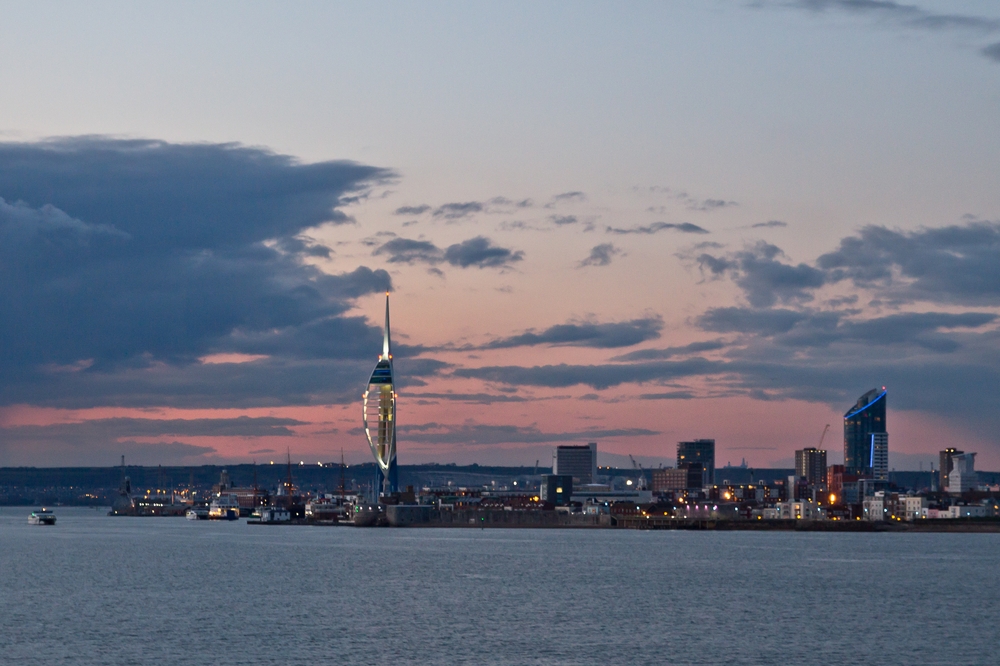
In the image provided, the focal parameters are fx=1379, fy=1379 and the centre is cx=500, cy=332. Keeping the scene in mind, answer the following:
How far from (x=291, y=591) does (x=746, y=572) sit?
Result: 1567 inches

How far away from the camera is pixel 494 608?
78188mm

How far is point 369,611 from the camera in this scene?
76.7 meters

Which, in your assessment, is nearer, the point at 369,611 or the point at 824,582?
the point at 369,611

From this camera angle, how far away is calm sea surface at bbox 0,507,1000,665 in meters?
60.6

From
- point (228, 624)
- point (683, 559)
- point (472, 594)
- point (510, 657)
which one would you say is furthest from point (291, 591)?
point (683, 559)

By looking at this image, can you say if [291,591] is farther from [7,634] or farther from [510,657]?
[510,657]

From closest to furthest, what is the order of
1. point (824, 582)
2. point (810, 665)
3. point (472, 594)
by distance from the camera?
1. point (810, 665)
2. point (472, 594)
3. point (824, 582)

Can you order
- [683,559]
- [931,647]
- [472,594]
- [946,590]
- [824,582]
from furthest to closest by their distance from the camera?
[683,559]
[824,582]
[946,590]
[472,594]
[931,647]

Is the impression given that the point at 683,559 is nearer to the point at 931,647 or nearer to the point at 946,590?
the point at 946,590

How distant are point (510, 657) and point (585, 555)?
7897 centimetres

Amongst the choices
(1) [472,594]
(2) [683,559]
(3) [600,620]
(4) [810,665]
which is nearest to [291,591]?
(1) [472,594]

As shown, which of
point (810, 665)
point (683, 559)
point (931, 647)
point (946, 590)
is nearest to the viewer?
point (810, 665)

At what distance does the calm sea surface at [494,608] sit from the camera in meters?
60.6

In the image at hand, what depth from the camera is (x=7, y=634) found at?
214 ft
